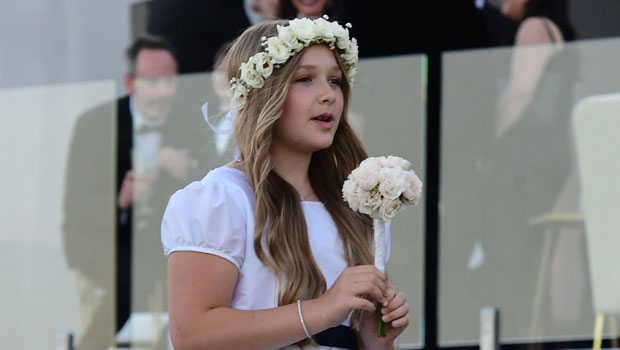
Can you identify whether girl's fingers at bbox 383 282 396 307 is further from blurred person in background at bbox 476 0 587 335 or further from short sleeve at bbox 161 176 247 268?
blurred person in background at bbox 476 0 587 335

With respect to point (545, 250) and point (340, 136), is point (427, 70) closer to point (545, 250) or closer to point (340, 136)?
point (545, 250)

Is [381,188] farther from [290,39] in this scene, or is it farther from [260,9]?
[260,9]

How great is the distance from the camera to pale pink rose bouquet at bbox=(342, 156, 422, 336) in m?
2.28

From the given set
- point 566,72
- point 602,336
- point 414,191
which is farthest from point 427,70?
point 414,191

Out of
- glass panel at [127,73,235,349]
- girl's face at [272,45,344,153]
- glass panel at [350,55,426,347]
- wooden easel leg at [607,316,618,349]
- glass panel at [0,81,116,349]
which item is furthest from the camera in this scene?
glass panel at [0,81,116,349]

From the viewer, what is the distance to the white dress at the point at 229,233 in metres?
2.32

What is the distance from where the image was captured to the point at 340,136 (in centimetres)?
266

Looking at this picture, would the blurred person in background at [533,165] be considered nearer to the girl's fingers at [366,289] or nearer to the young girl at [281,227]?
the young girl at [281,227]

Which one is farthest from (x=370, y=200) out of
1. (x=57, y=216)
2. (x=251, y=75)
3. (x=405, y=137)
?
(x=57, y=216)

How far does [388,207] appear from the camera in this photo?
2.29 meters

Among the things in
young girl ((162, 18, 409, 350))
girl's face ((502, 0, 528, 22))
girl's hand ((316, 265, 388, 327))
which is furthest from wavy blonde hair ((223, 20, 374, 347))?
girl's face ((502, 0, 528, 22))

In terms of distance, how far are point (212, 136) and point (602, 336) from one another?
208 centimetres

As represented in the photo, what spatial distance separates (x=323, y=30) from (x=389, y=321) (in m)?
0.67

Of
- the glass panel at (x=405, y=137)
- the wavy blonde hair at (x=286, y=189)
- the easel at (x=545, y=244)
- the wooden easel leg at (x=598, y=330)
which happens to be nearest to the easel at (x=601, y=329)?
the wooden easel leg at (x=598, y=330)
